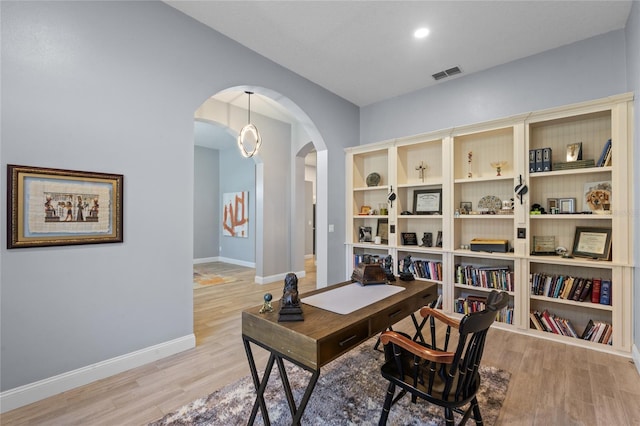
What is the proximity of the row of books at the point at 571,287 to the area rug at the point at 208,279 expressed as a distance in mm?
4745

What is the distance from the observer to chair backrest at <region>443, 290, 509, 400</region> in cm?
127

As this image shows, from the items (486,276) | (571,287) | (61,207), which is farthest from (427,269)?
(61,207)

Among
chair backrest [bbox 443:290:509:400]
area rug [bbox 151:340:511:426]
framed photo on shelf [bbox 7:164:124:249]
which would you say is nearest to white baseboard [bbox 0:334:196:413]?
area rug [bbox 151:340:511:426]

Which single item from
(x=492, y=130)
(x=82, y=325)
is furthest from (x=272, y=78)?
(x=82, y=325)

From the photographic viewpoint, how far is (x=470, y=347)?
137 centimetres

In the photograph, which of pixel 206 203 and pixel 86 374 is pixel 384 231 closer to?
pixel 86 374

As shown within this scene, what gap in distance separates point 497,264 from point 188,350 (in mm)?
3474

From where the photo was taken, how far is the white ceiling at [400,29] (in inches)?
99.0

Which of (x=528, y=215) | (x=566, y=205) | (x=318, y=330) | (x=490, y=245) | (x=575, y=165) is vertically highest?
(x=575, y=165)

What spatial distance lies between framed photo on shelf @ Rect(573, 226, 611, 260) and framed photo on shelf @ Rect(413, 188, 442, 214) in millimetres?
1373

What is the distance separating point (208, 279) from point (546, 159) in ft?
18.3

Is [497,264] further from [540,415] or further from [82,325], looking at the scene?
[82,325]

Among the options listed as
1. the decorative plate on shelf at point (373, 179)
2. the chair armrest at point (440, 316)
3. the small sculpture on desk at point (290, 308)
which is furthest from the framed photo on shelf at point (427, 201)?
the small sculpture on desk at point (290, 308)

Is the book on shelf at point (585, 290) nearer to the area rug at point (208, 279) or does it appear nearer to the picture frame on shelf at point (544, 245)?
the picture frame on shelf at point (544, 245)
